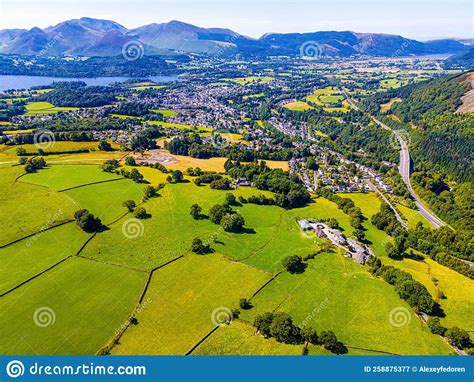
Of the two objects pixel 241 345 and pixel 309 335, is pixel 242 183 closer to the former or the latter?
pixel 309 335

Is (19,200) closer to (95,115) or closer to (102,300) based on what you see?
(102,300)

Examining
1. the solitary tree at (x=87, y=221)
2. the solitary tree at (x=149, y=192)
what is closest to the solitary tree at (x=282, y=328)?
the solitary tree at (x=87, y=221)

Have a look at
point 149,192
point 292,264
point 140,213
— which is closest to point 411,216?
point 292,264

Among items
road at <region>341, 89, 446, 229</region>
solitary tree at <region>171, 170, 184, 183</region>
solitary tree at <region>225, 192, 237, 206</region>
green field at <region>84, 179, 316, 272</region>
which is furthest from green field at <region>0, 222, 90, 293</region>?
road at <region>341, 89, 446, 229</region>

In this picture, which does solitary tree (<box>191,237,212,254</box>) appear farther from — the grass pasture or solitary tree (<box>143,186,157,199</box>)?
the grass pasture

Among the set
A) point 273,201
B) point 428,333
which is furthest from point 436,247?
point 273,201

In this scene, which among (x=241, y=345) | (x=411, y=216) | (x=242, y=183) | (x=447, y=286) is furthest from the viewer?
(x=242, y=183)
